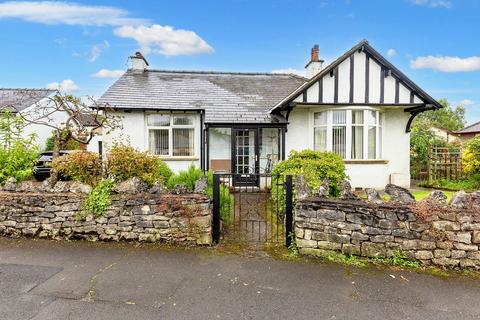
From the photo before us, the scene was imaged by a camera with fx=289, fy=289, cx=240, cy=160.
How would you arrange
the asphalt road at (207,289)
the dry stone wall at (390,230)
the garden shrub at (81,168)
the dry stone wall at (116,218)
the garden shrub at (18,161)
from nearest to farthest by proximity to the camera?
the asphalt road at (207,289) → the dry stone wall at (390,230) → the dry stone wall at (116,218) → the garden shrub at (81,168) → the garden shrub at (18,161)

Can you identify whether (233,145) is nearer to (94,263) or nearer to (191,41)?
(94,263)

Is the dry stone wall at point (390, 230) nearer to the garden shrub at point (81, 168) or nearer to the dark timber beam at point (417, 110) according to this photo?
the garden shrub at point (81, 168)

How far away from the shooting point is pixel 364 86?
35.8ft

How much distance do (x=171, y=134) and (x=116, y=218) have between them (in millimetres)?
6816

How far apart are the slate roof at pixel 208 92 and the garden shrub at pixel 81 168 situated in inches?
214

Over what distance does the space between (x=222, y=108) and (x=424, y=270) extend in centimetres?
910

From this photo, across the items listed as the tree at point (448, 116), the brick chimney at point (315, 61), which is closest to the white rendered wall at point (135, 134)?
the brick chimney at point (315, 61)

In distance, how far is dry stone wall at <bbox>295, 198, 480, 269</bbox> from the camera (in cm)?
447

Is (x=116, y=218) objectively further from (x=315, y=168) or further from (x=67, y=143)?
(x=67, y=143)

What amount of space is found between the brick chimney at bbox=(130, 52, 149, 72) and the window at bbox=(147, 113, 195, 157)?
160 inches

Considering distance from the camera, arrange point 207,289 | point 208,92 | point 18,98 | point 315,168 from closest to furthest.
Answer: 1. point 207,289
2. point 315,168
3. point 208,92
4. point 18,98

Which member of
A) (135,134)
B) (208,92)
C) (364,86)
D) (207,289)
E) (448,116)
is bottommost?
(207,289)

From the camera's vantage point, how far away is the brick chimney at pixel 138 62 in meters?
14.2

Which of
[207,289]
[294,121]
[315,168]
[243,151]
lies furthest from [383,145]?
[207,289]
